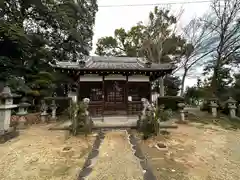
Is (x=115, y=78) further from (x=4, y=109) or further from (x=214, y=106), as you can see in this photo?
(x=214, y=106)

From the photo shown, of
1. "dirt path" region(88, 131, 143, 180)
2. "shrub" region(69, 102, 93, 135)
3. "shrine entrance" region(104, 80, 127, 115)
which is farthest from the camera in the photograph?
"shrine entrance" region(104, 80, 127, 115)

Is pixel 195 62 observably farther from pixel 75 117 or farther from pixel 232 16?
pixel 75 117

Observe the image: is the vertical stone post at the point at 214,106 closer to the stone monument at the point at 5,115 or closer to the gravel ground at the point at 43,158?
the gravel ground at the point at 43,158

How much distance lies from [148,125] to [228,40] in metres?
13.4

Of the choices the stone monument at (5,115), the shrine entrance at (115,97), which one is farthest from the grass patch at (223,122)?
the stone monument at (5,115)

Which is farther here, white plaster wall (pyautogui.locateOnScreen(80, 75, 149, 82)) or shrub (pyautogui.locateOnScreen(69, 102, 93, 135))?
white plaster wall (pyautogui.locateOnScreen(80, 75, 149, 82))

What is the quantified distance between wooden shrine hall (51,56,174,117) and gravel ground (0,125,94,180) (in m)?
4.25

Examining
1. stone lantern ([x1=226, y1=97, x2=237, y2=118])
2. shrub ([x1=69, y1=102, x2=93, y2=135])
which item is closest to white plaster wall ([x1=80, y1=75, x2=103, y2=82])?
shrub ([x1=69, y1=102, x2=93, y2=135])

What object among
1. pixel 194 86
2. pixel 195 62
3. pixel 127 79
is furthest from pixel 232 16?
pixel 127 79

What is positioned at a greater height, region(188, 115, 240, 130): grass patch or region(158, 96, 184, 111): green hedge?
region(158, 96, 184, 111): green hedge

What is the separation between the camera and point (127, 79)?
10.2 meters

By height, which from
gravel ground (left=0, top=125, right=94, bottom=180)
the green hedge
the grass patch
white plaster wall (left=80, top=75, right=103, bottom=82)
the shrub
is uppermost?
white plaster wall (left=80, top=75, right=103, bottom=82)

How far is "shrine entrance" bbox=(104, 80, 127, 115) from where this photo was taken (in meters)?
9.84

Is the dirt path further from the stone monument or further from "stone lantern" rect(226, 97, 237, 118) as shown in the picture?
"stone lantern" rect(226, 97, 237, 118)
